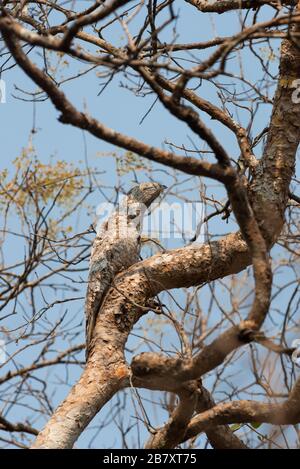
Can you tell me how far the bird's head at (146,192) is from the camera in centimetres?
532

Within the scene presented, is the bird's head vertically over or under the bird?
over

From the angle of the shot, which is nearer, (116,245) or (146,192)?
(116,245)

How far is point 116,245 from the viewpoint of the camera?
4461 mm

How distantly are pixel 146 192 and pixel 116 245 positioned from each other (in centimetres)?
97

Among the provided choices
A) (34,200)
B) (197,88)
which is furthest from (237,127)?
(34,200)

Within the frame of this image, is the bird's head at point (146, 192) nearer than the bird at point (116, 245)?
No

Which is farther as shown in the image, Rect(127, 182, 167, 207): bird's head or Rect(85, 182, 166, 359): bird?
Rect(127, 182, 167, 207): bird's head

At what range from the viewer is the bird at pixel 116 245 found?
4129 mm

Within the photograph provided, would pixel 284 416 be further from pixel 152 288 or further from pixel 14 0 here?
pixel 14 0

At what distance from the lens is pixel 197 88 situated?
4227mm

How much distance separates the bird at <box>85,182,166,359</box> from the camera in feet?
13.5

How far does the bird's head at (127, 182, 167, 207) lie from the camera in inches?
209

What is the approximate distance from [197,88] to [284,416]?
2.10 meters

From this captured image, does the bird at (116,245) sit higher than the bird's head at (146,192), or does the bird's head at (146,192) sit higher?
the bird's head at (146,192)
